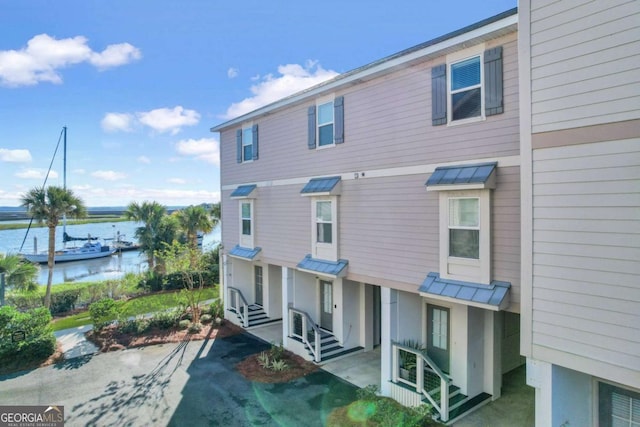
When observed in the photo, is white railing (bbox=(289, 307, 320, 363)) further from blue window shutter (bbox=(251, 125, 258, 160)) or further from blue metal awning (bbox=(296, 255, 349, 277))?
blue window shutter (bbox=(251, 125, 258, 160))

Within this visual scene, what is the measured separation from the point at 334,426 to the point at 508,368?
18.3 ft

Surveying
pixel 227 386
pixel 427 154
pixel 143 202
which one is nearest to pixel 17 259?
pixel 143 202

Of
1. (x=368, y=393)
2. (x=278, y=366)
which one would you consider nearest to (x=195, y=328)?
(x=278, y=366)

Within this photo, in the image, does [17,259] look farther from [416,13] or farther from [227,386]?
[416,13]

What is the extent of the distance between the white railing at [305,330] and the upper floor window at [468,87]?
712cm

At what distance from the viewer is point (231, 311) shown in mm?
15438

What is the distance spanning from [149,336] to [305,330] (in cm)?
637

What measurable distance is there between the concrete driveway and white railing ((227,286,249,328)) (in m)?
2.73

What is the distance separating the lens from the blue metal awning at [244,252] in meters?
13.7

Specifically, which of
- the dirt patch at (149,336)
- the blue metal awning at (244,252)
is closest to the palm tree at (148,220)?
the dirt patch at (149,336)

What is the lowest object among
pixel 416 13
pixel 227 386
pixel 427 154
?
pixel 227 386

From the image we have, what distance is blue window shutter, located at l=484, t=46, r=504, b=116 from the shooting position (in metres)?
6.74

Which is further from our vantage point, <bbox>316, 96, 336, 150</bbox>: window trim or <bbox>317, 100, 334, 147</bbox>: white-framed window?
<bbox>317, 100, 334, 147</bbox>: white-framed window

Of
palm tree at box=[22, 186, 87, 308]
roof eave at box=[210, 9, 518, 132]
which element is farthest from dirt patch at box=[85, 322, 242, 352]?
roof eave at box=[210, 9, 518, 132]
